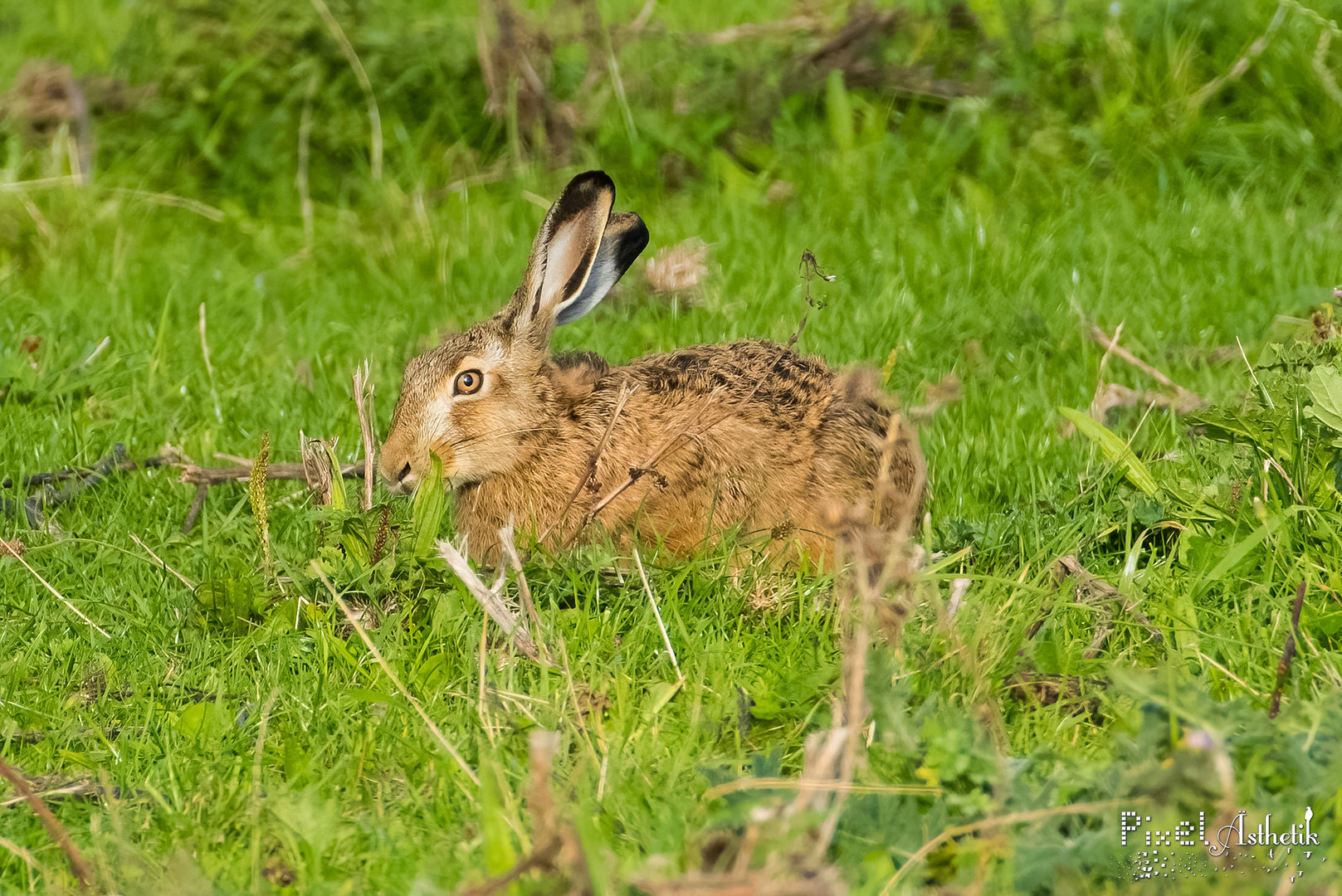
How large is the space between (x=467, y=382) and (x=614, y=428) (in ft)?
1.72

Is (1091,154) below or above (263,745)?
below

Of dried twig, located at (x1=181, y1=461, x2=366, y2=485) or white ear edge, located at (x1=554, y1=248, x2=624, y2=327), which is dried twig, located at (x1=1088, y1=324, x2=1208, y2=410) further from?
dried twig, located at (x1=181, y1=461, x2=366, y2=485)

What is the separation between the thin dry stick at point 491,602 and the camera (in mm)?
3334

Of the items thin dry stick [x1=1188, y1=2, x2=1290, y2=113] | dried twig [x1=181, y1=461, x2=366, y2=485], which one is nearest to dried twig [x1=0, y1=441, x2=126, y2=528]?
dried twig [x1=181, y1=461, x2=366, y2=485]

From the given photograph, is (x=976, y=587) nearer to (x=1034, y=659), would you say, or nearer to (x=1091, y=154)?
(x=1034, y=659)

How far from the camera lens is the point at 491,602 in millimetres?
3393

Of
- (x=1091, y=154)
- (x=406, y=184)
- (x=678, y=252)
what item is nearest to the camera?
(x=678, y=252)

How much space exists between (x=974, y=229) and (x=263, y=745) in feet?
16.1

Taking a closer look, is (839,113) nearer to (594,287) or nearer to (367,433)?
(594,287)

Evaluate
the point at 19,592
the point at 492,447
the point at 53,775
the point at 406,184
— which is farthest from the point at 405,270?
the point at 53,775

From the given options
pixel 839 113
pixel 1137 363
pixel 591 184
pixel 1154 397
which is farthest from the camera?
pixel 839 113

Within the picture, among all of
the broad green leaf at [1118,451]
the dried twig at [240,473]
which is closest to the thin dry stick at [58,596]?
the dried twig at [240,473]

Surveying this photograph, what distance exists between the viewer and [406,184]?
840 cm

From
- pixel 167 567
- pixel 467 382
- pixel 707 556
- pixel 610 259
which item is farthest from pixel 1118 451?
pixel 167 567
